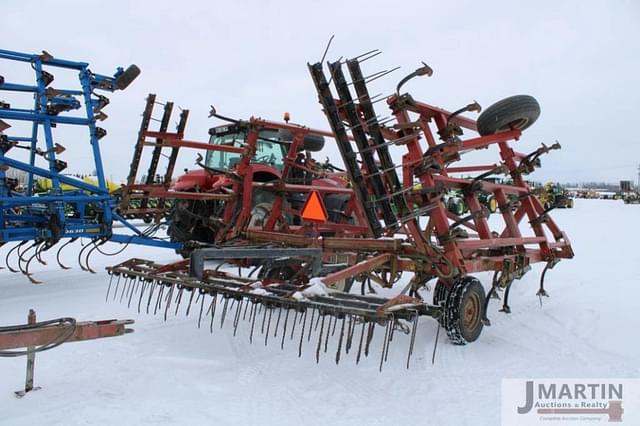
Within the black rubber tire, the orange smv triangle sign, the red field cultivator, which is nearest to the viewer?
the red field cultivator

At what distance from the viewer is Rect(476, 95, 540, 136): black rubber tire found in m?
3.62

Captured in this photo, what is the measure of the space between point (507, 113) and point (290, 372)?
7.99ft

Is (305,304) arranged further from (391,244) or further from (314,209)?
(314,209)

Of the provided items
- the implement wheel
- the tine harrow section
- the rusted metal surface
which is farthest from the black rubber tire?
the rusted metal surface

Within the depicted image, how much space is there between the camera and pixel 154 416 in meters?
2.18

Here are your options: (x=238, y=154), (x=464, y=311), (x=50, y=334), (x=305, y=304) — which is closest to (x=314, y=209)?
(x=464, y=311)

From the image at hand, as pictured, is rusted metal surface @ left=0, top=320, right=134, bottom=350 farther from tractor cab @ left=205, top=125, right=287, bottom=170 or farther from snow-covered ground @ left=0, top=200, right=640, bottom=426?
tractor cab @ left=205, top=125, right=287, bottom=170

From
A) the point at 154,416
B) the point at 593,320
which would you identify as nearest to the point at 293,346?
the point at 154,416

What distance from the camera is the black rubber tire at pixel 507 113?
3.62 metres

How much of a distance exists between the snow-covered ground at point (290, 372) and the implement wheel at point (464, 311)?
0.29ft

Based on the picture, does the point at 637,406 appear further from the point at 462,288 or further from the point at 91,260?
the point at 91,260

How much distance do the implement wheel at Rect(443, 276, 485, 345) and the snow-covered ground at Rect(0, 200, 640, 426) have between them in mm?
88

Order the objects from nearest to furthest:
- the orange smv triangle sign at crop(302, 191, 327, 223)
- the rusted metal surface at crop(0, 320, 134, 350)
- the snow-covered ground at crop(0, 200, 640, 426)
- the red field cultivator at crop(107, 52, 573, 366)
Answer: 1. the rusted metal surface at crop(0, 320, 134, 350)
2. the snow-covered ground at crop(0, 200, 640, 426)
3. the red field cultivator at crop(107, 52, 573, 366)
4. the orange smv triangle sign at crop(302, 191, 327, 223)

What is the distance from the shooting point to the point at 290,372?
9.16ft
